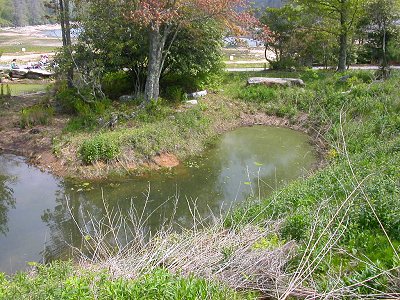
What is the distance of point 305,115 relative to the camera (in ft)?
51.5

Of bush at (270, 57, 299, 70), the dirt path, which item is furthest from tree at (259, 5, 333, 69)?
the dirt path

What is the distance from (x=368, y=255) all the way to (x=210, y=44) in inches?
443

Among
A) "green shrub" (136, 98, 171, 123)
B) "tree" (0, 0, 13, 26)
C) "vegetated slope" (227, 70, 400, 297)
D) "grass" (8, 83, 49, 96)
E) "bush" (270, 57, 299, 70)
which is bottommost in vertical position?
"vegetated slope" (227, 70, 400, 297)

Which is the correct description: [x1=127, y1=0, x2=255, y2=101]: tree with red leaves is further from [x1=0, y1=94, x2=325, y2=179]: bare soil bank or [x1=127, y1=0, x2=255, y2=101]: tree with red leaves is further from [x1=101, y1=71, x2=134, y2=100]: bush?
[x1=0, y1=94, x2=325, y2=179]: bare soil bank

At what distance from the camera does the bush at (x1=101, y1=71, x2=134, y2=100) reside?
1569 centimetres

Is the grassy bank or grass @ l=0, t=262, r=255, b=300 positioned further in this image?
the grassy bank

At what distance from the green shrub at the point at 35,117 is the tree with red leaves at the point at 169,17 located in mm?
3175

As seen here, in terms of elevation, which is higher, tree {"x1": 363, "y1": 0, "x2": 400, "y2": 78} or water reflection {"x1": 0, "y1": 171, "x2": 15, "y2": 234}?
tree {"x1": 363, "y1": 0, "x2": 400, "y2": 78}

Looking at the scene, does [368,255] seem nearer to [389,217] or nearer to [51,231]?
[389,217]

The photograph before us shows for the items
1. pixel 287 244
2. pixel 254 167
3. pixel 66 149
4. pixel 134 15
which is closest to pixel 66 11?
pixel 134 15

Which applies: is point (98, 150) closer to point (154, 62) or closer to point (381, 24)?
point (154, 62)

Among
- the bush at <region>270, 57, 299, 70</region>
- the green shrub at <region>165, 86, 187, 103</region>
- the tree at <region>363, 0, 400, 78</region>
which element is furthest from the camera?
the bush at <region>270, 57, 299, 70</region>

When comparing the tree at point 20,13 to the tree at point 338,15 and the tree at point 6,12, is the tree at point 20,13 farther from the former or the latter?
the tree at point 338,15

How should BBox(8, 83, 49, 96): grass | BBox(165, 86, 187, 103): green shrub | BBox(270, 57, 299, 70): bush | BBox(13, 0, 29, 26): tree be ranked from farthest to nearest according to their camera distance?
1. BBox(13, 0, 29, 26): tree
2. BBox(270, 57, 299, 70): bush
3. BBox(8, 83, 49, 96): grass
4. BBox(165, 86, 187, 103): green shrub
